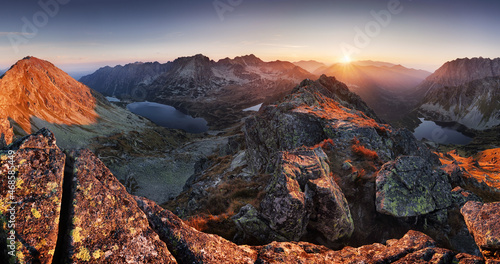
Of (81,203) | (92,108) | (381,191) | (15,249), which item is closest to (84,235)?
(81,203)

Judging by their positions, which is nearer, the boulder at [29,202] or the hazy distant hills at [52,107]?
the boulder at [29,202]

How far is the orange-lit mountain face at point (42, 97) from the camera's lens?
9225cm

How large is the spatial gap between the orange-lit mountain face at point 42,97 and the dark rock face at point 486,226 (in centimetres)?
12015

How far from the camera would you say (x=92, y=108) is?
148875 mm

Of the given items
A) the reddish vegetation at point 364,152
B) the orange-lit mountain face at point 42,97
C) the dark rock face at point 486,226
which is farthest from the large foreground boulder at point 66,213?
the orange-lit mountain face at point 42,97

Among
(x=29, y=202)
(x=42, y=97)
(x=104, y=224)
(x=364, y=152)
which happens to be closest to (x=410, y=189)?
(x=364, y=152)

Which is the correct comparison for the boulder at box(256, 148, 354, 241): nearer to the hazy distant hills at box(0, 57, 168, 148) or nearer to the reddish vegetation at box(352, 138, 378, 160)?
the reddish vegetation at box(352, 138, 378, 160)

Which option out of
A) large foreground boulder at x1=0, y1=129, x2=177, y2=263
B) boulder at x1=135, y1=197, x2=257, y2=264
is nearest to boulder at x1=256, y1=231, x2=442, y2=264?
boulder at x1=135, y1=197, x2=257, y2=264

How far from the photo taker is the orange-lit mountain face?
92.2 metres

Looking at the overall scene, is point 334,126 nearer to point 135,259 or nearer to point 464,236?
point 464,236

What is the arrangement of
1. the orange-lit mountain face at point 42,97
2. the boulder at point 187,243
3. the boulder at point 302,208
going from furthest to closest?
the orange-lit mountain face at point 42,97 < the boulder at point 302,208 < the boulder at point 187,243

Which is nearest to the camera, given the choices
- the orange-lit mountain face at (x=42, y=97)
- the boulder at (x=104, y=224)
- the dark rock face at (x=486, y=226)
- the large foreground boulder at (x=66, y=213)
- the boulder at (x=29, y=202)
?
the boulder at (x=29, y=202)

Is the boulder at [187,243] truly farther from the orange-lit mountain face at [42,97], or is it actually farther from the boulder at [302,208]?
the orange-lit mountain face at [42,97]

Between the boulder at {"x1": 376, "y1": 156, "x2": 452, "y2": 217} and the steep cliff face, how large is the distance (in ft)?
20.3
